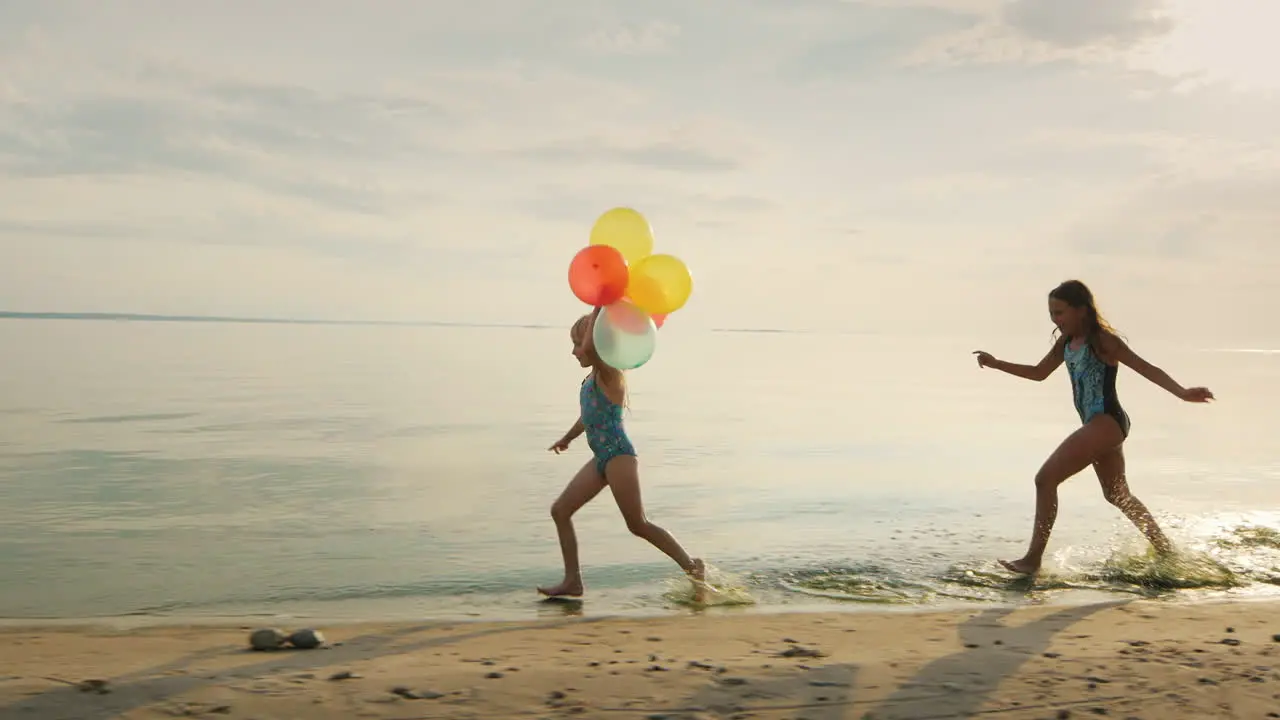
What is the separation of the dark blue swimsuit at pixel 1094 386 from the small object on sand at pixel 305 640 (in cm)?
529

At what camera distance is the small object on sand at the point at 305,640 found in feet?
17.9

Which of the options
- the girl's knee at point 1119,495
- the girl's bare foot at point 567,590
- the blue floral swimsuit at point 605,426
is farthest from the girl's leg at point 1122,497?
the girl's bare foot at point 567,590

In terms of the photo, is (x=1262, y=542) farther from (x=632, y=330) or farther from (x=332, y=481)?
(x=332, y=481)

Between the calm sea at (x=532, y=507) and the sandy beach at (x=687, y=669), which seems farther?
the calm sea at (x=532, y=507)

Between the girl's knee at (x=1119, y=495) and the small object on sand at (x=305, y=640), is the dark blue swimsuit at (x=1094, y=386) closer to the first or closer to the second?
the girl's knee at (x=1119, y=495)

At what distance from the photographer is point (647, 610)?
698 centimetres

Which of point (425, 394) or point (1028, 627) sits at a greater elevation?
point (425, 394)

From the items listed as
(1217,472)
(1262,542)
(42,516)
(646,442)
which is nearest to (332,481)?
(42,516)

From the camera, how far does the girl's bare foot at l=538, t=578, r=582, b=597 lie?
7270 mm

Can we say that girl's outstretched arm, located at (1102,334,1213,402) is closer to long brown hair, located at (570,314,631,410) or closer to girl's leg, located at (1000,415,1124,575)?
girl's leg, located at (1000,415,1124,575)

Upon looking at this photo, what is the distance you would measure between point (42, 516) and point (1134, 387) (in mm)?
33919

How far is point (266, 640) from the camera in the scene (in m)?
5.44

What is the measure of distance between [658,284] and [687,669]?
2.67 m

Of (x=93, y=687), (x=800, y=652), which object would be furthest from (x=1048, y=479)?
(x=93, y=687)
